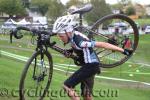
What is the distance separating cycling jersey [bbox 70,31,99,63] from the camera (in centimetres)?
858

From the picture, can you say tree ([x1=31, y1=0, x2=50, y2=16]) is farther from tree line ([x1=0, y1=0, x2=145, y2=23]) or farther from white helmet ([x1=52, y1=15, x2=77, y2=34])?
white helmet ([x1=52, y1=15, x2=77, y2=34])

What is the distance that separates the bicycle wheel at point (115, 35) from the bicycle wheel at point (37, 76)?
133cm

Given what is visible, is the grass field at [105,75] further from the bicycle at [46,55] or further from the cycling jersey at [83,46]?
the cycling jersey at [83,46]

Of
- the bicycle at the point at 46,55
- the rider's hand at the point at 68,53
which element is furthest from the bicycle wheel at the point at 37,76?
the rider's hand at the point at 68,53

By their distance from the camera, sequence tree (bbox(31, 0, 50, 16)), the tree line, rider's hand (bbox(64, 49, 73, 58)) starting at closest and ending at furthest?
rider's hand (bbox(64, 49, 73, 58))
the tree line
tree (bbox(31, 0, 50, 16))

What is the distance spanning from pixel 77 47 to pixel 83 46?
166mm

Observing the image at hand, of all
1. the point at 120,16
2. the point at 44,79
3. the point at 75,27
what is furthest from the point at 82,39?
the point at 120,16

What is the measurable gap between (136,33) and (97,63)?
92.3 inches

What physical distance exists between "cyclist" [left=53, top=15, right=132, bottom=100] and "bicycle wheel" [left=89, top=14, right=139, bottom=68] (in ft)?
3.92

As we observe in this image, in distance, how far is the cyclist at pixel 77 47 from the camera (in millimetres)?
8633

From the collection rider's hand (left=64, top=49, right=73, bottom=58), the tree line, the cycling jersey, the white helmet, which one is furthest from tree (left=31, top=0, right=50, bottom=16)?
the cycling jersey

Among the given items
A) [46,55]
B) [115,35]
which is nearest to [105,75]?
[115,35]

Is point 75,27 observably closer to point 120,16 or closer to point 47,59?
point 47,59

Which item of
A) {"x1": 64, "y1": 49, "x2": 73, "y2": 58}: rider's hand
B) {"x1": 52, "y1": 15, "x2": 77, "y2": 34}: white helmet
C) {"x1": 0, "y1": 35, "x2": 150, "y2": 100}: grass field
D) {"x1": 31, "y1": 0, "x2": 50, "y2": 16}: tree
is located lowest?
{"x1": 0, "y1": 35, "x2": 150, "y2": 100}: grass field
